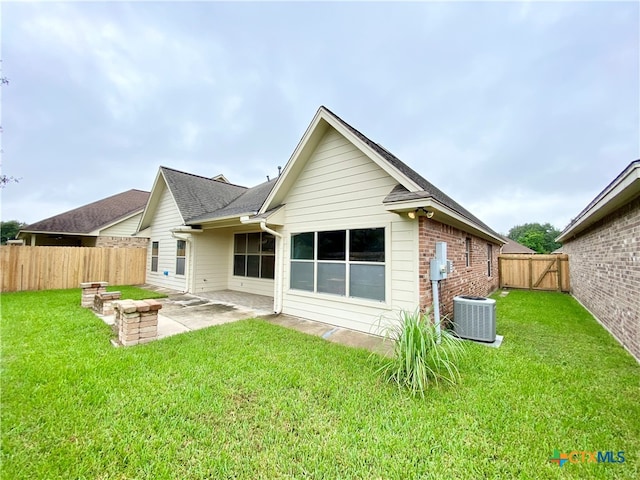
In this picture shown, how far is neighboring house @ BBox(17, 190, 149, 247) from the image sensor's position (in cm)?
1540

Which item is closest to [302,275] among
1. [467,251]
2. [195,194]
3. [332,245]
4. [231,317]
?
[332,245]

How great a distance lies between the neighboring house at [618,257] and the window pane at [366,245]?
362cm

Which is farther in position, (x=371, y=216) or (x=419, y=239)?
(x=371, y=216)

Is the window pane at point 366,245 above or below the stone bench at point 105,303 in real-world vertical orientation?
above

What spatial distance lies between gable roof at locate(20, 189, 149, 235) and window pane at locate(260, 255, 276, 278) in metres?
12.0

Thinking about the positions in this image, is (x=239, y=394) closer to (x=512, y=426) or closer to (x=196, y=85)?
(x=512, y=426)

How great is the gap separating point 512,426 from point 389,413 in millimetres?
1207

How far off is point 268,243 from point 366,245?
5.60 meters

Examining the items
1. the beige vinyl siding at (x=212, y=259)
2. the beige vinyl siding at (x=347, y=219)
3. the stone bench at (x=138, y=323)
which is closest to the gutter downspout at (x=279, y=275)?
the beige vinyl siding at (x=347, y=219)

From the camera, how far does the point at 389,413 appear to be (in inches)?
113

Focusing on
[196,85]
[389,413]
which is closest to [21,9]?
[196,85]

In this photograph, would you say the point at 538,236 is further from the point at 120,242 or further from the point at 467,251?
A: the point at 120,242

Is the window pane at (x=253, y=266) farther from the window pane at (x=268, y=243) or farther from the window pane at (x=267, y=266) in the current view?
the window pane at (x=268, y=243)

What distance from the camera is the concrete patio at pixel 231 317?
5320 mm
